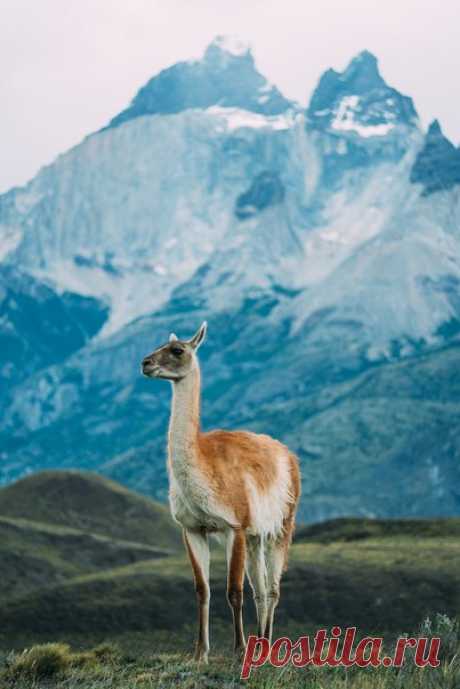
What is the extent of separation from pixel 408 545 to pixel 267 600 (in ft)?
300

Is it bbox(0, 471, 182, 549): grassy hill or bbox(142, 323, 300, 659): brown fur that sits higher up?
bbox(142, 323, 300, 659): brown fur

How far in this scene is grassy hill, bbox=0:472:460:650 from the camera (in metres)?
86.8

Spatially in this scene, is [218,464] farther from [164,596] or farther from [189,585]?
[189,585]

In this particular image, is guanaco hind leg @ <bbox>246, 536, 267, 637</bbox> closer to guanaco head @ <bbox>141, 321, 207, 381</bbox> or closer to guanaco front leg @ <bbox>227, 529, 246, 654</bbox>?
guanaco front leg @ <bbox>227, 529, 246, 654</bbox>

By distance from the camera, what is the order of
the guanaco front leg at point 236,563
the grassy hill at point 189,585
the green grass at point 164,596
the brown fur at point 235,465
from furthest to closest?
the grassy hill at point 189,585 < the brown fur at point 235,465 < the guanaco front leg at point 236,563 < the green grass at point 164,596

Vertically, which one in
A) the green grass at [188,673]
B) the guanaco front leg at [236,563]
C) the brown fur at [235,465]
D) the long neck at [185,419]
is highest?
the long neck at [185,419]

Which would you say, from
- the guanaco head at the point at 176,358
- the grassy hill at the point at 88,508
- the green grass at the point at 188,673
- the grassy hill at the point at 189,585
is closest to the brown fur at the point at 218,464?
the guanaco head at the point at 176,358

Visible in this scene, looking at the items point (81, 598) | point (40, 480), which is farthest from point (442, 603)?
point (40, 480)

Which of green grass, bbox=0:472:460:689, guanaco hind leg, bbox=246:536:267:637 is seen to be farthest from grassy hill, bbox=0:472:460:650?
guanaco hind leg, bbox=246:536:267:637

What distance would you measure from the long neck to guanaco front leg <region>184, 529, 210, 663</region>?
1.45m

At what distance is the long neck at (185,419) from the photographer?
20.3 m

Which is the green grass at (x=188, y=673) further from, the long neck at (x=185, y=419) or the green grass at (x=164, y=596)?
the long neck at (x=185, y=419)

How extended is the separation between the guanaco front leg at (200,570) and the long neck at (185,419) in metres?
1.45

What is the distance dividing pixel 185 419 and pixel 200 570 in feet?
8.40
